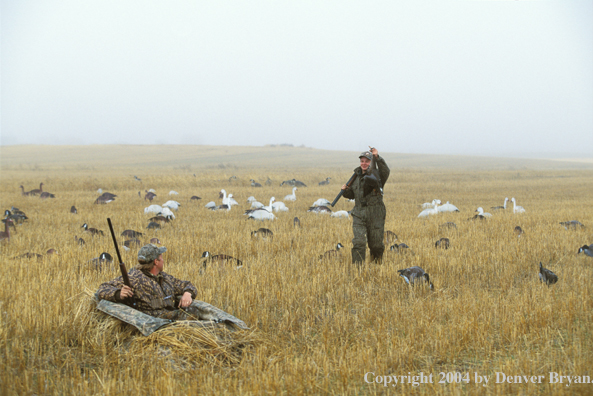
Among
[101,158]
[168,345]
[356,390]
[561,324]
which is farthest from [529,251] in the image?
[101,158]

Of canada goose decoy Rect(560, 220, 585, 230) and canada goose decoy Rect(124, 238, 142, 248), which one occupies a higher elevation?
canada goose decoy Rect(560, 220, 585, 230)

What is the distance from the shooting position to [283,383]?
3232 mm

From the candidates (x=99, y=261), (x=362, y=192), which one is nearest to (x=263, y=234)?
(x=362, y=192)

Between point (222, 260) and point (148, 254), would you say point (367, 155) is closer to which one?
point (222, 260)

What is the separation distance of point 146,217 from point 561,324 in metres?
11.1

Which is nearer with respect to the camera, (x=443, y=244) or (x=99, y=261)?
(x=99, y=261)

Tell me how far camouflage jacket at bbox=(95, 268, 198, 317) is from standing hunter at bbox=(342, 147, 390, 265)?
10.3ft

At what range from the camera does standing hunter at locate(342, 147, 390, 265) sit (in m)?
6.49

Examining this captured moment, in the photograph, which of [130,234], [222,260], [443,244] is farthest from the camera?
→ [130,234]

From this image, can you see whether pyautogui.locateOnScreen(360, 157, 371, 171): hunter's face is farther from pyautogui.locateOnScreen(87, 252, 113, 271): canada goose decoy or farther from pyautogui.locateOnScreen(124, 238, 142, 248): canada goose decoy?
pyautogui.locateOnScreen(124, 238, 142, 248): canada goose decoy

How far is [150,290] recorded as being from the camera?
13.1ft

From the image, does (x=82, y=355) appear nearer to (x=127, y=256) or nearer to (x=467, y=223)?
(x=127, y=256)

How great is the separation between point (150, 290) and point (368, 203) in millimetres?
3584

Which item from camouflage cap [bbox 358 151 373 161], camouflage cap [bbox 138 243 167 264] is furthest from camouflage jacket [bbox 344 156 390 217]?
camouflage cap [bbox 138 243 167 264]
